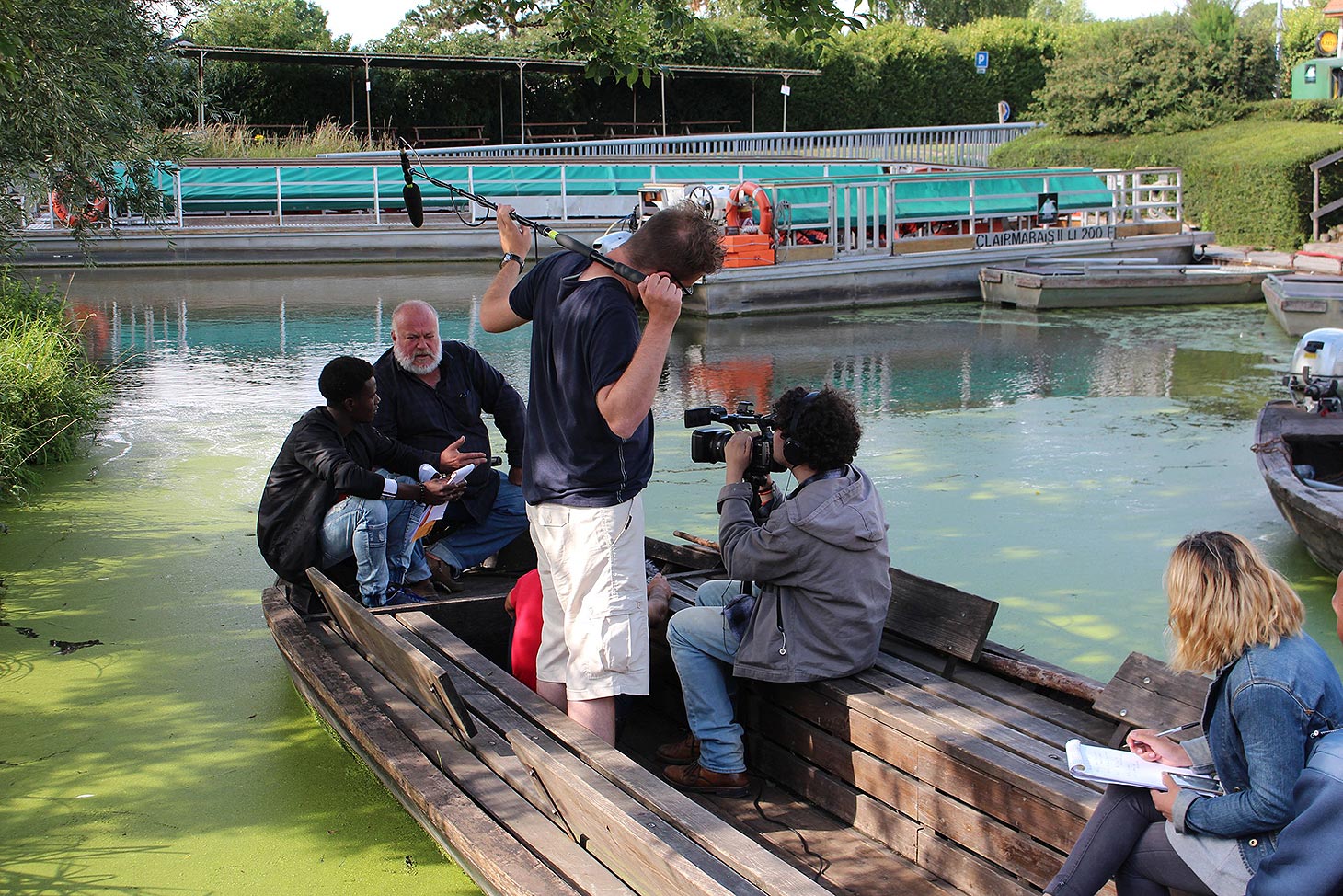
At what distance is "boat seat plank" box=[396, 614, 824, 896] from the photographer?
2404mm

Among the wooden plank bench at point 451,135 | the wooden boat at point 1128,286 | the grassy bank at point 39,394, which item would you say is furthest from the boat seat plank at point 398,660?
the wooden plank bench at point 451,135

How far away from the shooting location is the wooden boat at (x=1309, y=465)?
5.53m

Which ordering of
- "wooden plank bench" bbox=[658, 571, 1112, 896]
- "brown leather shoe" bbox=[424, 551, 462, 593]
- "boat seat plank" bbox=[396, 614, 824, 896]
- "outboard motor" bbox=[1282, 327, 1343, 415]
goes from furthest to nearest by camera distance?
"outboard motor" bbox=[1282, 327, 1343, 415], "brown leather shoe" bbox=[424, 551, 462, 593], "wooden plank bench" bbox=[658, 571, 1112, 896], "boat seat plank" bbox=[396, 614, 824, 896]

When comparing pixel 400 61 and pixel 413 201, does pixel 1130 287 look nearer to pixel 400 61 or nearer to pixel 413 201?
Result: pixel 413 201

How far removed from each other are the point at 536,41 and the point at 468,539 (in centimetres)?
3020

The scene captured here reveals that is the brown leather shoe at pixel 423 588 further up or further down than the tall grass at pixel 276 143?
further down

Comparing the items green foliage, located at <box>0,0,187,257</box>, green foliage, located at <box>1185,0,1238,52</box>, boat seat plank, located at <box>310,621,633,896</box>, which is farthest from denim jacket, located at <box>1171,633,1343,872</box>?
green foliage, located at <box>1185,0,1238,52</box>

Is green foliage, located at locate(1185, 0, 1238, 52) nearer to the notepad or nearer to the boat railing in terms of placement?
the boat railing

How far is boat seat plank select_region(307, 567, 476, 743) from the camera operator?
64 cm

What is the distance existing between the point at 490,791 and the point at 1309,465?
5.08 meters

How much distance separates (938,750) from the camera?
2992 mm

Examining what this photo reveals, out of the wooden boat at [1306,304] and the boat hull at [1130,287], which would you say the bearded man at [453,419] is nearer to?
the wooden boat at [1306,304]

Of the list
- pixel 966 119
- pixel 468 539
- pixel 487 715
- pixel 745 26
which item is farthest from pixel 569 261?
pixel 966 119

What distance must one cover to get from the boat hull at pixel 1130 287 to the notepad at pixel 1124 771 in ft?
47.6
